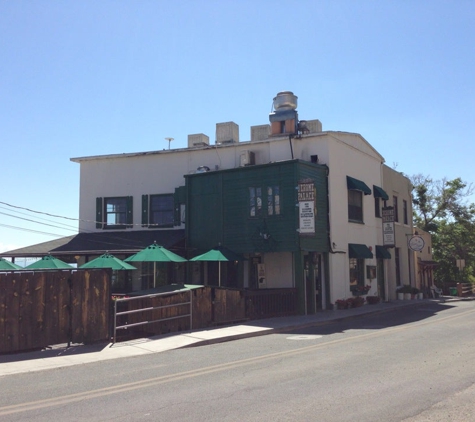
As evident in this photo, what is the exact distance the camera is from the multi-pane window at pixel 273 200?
2228 centimetres

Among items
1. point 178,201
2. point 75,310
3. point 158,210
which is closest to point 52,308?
point 75,310

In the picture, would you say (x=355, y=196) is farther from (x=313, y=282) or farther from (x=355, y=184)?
(x=313, y=282)

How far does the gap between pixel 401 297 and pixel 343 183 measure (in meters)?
9.96

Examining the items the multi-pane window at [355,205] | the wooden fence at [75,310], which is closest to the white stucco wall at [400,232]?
the multi-pane window at [355,205]

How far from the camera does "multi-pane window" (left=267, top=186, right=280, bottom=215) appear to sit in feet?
73.1

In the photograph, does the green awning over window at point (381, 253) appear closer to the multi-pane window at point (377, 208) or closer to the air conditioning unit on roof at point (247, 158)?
the multi-pane window at point (377, 208)

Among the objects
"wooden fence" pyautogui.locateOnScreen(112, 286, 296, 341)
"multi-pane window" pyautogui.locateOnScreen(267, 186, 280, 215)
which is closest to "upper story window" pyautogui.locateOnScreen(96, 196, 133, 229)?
"multi-pane window" pyautogui.locateOnScreen(267, 186, 280, 215)

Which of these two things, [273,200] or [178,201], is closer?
[273,200]

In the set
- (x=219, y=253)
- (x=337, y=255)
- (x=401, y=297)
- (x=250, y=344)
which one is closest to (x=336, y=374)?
(x=250, y=344)

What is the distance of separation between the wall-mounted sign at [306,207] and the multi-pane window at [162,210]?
7.96 metres

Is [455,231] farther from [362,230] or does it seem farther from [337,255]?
[337,255]

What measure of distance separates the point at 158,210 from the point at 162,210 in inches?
9.5

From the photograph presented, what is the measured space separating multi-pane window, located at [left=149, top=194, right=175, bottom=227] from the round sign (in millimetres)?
14336

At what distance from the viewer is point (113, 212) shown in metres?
28.1
